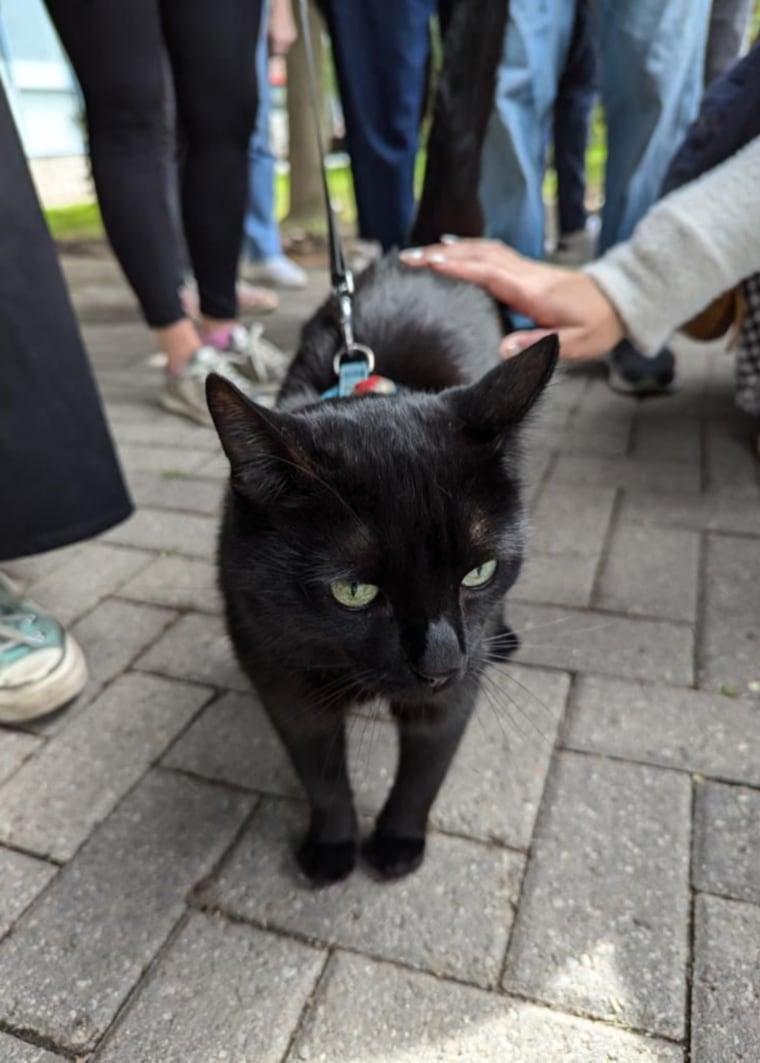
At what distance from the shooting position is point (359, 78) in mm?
2369

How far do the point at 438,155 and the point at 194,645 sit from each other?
3.98 feet

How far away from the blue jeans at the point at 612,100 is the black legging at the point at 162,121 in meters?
0.78

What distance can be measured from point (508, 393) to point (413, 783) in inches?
22.5

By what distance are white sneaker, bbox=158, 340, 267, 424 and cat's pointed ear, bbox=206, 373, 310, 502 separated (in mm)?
1724

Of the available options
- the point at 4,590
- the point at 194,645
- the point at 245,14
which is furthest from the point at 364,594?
the point at 245,14

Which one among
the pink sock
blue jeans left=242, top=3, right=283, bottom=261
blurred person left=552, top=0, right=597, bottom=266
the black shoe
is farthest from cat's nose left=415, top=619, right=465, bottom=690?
blurred person left=552, top=0, right=597, bottom=266

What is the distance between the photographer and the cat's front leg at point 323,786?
1.09 m

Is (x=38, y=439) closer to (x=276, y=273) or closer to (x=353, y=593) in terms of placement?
(x=353, y=593)

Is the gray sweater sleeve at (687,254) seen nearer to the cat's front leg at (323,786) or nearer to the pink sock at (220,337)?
the cat's front leg at (323,786)

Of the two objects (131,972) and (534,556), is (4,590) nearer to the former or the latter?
(131,972)

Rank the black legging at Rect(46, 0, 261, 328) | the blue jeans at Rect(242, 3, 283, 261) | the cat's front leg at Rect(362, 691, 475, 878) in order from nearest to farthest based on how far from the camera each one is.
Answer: the cat's front leg at Rect(362, 691, 475, 878), the black legging at Rect(46, 0, 261, 328), the blue jeans at Rect(242, 3, 283, 261)

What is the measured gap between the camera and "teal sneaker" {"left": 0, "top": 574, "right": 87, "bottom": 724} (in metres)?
1.41

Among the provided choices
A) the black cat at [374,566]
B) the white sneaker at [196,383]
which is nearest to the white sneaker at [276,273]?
the white sneaker at [196,383]

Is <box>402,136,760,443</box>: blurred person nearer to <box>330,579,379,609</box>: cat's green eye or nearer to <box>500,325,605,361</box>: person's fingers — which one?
<box>500,325,605,361</box>: person's fingers
